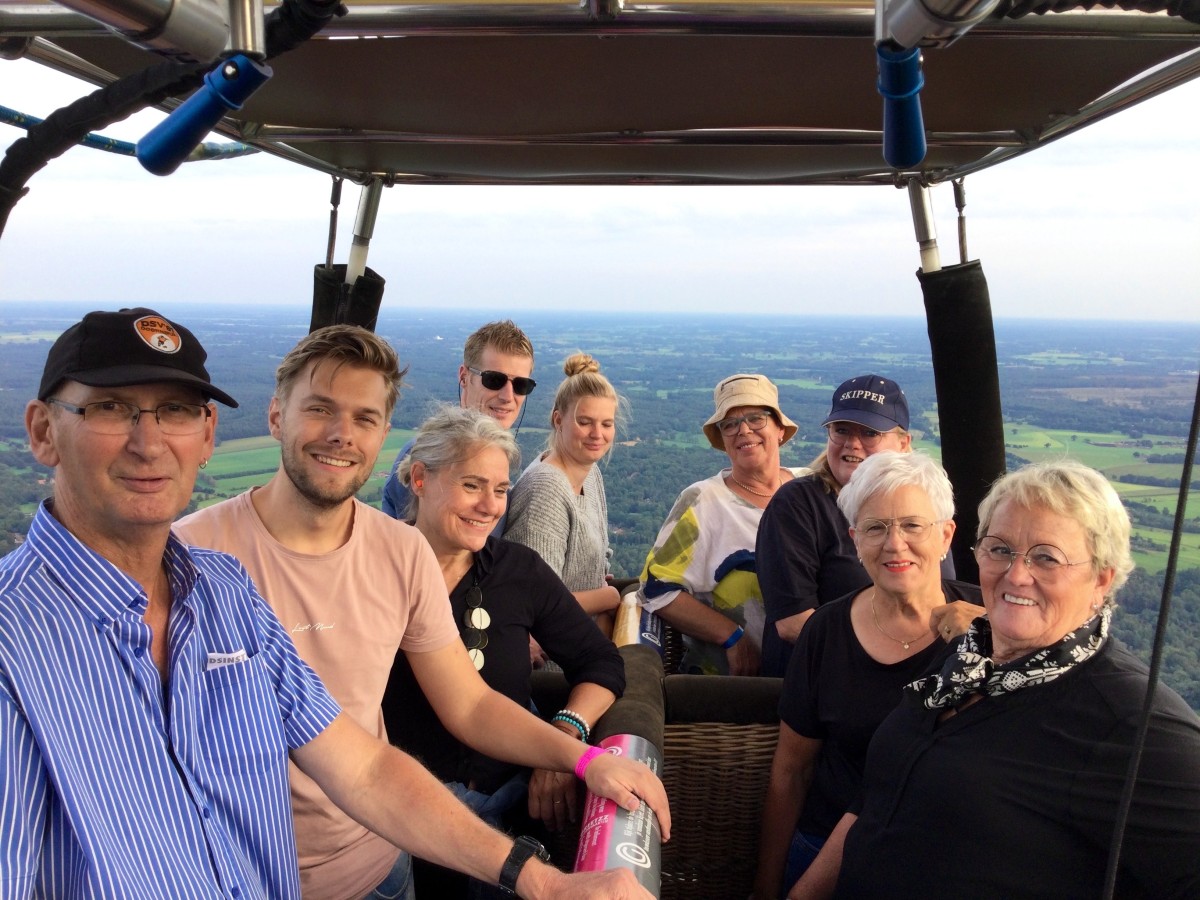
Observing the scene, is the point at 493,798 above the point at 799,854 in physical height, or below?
above

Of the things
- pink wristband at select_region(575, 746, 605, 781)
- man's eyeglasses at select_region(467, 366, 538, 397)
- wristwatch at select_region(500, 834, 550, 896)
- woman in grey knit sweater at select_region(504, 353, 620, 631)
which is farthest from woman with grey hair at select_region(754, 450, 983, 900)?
man's eyeglasses at select_region(467, 366, 538, 397)

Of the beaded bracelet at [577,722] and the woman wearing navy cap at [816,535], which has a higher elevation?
the woman wearing navy cap at [816,535]

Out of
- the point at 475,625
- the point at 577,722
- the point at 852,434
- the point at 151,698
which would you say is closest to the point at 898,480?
the point at 852,434

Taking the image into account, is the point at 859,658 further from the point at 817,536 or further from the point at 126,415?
the point at 126,415

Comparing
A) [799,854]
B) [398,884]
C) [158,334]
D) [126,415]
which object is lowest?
[799,854]

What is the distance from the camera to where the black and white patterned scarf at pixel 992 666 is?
1.54 metres

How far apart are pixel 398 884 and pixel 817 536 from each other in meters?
1.34

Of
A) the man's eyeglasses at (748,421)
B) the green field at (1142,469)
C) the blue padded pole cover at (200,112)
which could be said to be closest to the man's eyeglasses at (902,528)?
the green field at (1142,469)

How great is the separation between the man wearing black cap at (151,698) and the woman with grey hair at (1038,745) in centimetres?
56

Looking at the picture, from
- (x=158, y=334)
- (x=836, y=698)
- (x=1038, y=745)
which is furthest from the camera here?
(x=836, y=698)

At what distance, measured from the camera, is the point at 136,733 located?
1.26 m

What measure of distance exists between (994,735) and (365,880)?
1136 millimetres

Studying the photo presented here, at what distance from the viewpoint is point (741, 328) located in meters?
10.9

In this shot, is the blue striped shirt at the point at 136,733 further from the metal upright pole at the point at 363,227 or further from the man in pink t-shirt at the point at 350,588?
the metal upright pole at the point at 363,227
